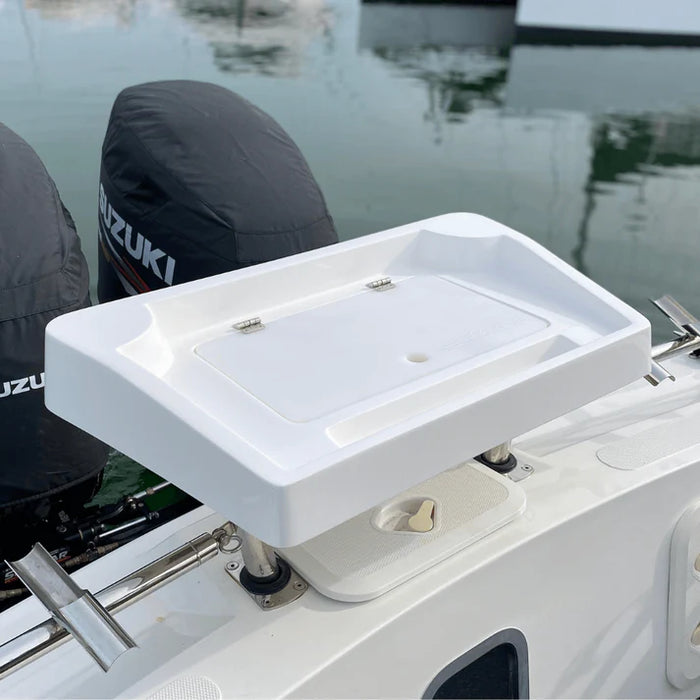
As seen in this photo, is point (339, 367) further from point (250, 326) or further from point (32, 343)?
point (32, 343)

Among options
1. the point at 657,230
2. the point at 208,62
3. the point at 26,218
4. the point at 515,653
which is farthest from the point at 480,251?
the point at 208,62

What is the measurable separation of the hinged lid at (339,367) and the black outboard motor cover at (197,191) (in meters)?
0.40

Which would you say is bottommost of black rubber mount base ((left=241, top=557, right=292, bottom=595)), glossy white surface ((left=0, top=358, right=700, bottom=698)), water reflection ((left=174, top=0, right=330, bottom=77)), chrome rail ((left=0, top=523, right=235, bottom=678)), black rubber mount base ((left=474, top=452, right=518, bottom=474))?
water reflection ((left=174, top=0, right=330, bottom=77))

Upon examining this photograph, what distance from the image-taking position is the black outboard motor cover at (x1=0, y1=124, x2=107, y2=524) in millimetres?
1271

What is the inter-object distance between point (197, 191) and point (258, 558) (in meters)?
0.80

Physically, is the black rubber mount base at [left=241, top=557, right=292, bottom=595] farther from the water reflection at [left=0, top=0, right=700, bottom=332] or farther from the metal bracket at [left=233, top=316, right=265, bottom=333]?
the water reflection at [left=0, top=0, right=700, bottom=332]

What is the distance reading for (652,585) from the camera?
1269 mm

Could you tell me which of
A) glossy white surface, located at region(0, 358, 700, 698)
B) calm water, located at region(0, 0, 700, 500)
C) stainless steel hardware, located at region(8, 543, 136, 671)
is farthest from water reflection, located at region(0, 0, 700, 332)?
stainless steel hardware, located at region(8, 543, 136, 671)

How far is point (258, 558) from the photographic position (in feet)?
3.23

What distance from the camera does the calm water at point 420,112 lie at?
4.85 metres

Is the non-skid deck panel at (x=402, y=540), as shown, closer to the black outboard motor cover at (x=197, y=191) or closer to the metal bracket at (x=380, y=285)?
the metal bracket at (x=380, y=285)

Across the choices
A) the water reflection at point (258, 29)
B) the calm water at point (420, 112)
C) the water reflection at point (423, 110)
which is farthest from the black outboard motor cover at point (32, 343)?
the water reflection at point (258, 29)

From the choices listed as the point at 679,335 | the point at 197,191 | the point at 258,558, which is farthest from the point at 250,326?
the point at 679,335

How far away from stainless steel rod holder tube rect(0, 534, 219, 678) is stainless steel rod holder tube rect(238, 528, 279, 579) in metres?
0.03
